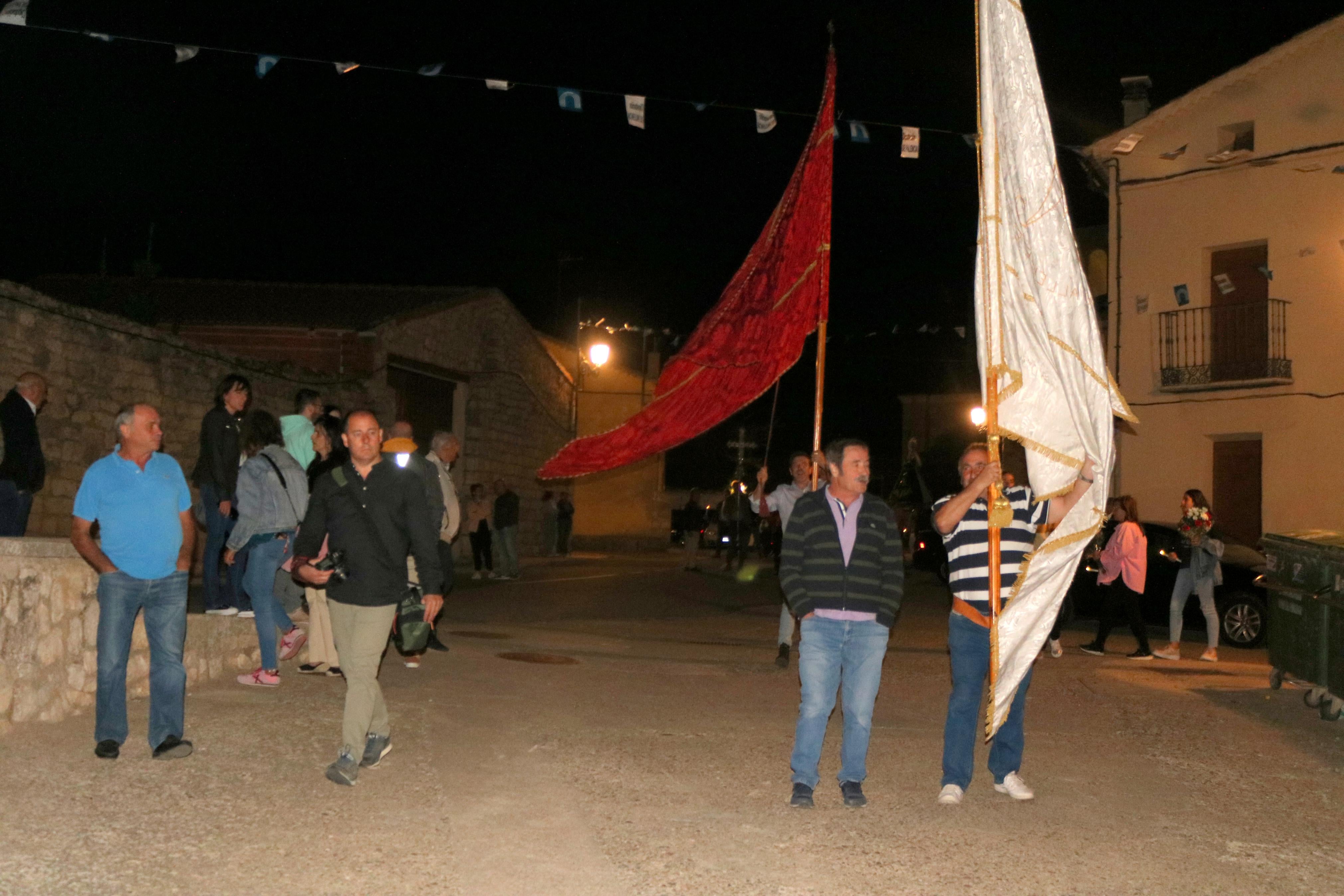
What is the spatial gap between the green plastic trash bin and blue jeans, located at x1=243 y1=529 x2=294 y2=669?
751 cm

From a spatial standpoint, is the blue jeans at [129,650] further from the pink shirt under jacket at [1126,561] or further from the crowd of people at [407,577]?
the pink shirt under jacket at [1126,561]

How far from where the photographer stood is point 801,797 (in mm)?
6102

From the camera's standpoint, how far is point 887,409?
57188 millimetres

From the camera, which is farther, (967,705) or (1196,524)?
(1196,524)

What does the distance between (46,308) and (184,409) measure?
10.5ft

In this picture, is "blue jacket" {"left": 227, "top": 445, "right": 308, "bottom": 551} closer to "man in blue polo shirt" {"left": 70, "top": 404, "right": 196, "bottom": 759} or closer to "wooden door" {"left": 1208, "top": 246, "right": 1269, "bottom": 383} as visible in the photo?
"man in blue polo shirt" {"left": 70, "top": 404, "right": 196, "bottom": 759}

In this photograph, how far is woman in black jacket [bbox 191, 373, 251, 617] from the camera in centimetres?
937

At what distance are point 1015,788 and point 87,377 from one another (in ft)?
42.7

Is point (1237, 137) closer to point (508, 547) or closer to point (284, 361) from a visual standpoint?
point (508, 547)

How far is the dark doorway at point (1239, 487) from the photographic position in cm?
2186

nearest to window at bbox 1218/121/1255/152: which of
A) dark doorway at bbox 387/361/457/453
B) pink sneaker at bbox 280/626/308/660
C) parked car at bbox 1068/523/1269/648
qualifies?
parked car at bbox 1068/523/1269/648

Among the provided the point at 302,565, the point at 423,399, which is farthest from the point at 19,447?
the point at 423,399

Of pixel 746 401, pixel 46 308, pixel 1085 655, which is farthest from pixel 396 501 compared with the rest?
pixel 46 308

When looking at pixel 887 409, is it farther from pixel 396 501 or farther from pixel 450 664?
pixel 396 501
